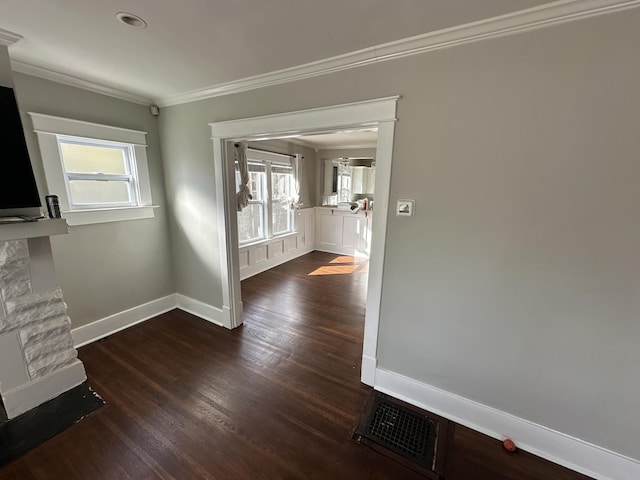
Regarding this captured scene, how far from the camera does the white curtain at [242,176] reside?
12.9 feet

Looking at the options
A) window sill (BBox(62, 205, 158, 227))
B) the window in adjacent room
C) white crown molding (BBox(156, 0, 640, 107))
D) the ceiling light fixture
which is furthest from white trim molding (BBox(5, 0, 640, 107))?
the window in adjacent room

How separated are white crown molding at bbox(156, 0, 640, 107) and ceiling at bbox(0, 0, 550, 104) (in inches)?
1.5

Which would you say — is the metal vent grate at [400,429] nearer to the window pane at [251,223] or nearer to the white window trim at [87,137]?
the white window trim at [87,137]

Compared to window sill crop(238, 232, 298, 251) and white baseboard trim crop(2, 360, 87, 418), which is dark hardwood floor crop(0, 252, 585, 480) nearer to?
white baseboard trim crop(2, 360, 87, 418)

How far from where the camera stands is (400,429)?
67.8 inches

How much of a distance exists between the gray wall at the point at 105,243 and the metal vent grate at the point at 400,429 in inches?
110

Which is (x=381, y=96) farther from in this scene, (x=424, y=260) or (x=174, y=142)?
(x=174, y=142)

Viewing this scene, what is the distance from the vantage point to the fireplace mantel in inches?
61.9

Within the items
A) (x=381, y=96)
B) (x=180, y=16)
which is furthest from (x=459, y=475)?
(x=180, y=16)

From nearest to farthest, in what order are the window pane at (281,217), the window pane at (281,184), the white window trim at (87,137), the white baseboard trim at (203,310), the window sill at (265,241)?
the white window trim at (87,137) < the white baseboard trim at (203,310) < the window sill at (265,241) < the window pane at (281,184) < the window pane at (281,217)

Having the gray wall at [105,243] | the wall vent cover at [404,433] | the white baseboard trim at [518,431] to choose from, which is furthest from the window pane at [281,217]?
the wall vent cover at [404,433]

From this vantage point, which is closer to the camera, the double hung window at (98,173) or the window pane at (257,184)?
the double hung window at (98,173)

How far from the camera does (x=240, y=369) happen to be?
227 cm

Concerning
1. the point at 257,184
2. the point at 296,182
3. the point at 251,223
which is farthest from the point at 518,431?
the point at 296,182
